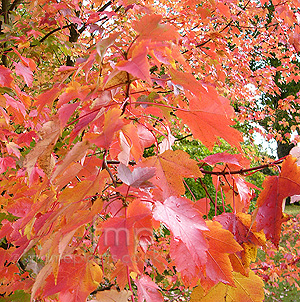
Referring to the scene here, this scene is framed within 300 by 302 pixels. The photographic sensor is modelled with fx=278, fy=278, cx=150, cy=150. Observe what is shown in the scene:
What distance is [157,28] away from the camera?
1.55 ft

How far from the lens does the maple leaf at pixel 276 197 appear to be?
1.77 feet

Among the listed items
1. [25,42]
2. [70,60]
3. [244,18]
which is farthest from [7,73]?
[244,18]

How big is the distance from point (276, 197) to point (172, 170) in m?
0.22

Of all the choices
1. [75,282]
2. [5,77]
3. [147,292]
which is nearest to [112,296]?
[75,282]

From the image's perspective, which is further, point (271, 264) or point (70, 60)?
point (271, 264)

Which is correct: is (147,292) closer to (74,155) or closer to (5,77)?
(74,155)

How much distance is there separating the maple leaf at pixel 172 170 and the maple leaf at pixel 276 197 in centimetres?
15

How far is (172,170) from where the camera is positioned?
1.95 ft

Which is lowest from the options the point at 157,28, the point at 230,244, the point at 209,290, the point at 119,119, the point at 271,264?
the point at 271,264

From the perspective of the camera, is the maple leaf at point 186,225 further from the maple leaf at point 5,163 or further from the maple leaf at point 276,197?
the maple leaf at point 5,163

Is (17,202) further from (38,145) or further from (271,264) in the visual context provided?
(271,264)

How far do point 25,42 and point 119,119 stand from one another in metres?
1.89

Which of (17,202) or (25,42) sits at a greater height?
(25,42)

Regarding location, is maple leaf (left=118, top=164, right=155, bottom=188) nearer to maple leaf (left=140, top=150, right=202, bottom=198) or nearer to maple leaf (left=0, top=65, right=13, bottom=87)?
maple leaf (left=140, top=150, right=202, bottom=198)
